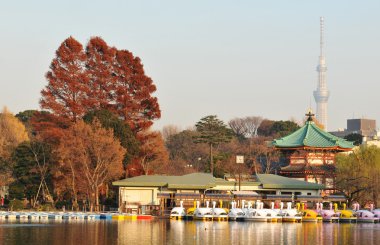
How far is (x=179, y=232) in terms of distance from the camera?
59.2 m

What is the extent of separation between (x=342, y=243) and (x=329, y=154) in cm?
4017

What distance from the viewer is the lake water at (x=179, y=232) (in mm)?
53031

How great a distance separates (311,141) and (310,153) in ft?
4.47

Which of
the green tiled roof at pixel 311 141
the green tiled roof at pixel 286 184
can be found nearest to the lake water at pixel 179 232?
the green tiled roof at pixel 286 184

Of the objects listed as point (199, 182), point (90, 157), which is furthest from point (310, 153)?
point (90, 157)

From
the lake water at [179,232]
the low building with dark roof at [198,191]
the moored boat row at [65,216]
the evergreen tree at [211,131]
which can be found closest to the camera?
the lake water at [179,232]

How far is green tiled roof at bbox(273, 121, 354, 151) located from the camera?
93.2 meters

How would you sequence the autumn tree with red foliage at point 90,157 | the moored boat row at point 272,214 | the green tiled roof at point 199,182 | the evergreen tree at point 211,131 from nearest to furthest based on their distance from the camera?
the moored boat row at point 272,214
the autumn tree with red foliage at point 90,157
the green tiled roof at point 199,182
the evergreen tree at point 211,131

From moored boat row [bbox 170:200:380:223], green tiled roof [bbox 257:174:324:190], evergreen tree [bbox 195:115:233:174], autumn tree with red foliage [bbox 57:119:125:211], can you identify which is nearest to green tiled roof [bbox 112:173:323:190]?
green tiled roof [bbox 257:174:324:190]

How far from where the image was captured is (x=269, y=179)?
85062 mm

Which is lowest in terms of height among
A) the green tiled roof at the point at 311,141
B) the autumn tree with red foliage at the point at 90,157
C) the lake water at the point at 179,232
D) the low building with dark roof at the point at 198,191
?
the lake water at the point at 179,232

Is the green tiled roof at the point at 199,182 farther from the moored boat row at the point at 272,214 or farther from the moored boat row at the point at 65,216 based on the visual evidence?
the moored boat row at the point at 65,216

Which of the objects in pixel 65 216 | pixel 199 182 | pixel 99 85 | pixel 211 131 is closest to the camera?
pixel 65 216

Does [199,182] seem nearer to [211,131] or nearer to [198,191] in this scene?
[198,191]
